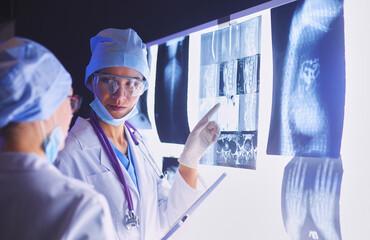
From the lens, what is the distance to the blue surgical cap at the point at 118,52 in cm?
131

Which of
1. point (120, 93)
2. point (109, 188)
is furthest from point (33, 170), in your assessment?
point (120, 93)

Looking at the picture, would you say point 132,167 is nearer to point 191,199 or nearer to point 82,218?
point 191,199

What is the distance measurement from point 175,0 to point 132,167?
99 cm

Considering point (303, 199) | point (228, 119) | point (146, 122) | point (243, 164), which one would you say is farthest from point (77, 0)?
point (303, 199)

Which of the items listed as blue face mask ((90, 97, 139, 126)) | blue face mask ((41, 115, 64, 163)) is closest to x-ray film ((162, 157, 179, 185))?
blue face mask ((90, 97, 139, 126))

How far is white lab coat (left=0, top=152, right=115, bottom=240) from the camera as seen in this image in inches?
25.2

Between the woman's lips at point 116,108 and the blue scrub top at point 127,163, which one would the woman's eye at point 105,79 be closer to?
the woman's lips at point 116,108

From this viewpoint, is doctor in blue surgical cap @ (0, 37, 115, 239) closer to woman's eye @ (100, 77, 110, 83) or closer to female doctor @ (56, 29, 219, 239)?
female doctor @ (56, 29, 219, 239)

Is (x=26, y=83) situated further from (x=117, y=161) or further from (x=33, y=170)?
(x=117, y=161)

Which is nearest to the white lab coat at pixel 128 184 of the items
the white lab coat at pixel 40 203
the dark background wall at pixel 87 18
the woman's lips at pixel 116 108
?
the woman's lips at pixel 116 108

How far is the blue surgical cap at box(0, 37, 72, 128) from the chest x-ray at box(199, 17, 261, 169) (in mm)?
801

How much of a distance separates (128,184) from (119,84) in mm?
417

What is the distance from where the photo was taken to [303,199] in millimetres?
1086

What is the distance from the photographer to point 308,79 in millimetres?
1095
